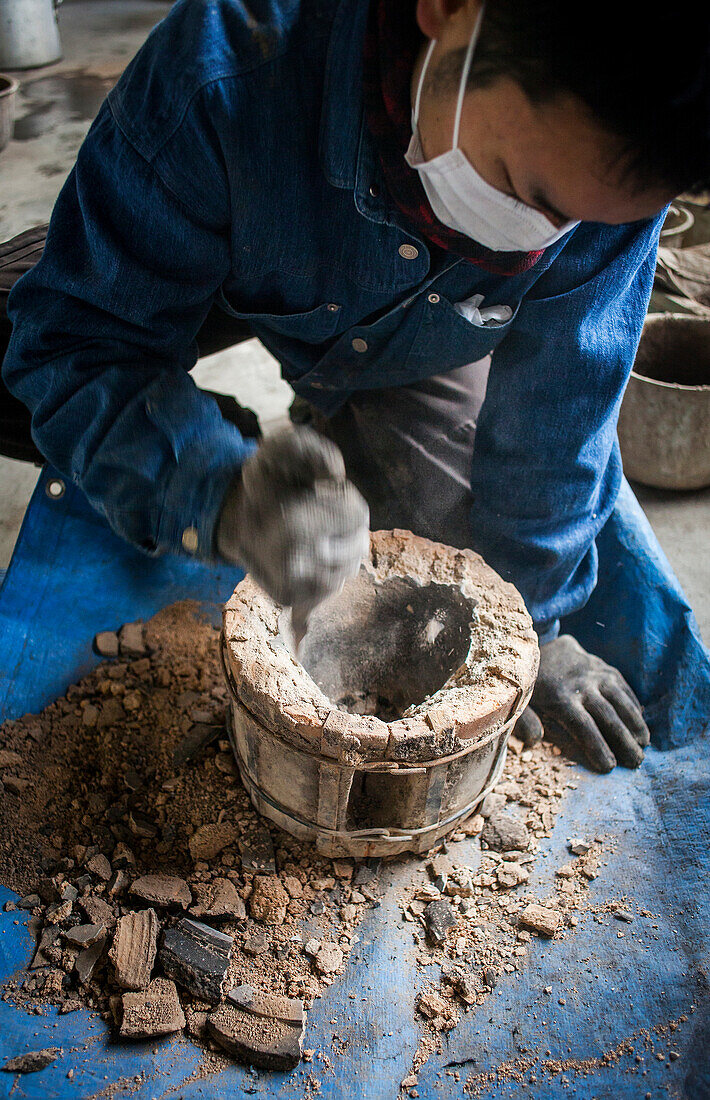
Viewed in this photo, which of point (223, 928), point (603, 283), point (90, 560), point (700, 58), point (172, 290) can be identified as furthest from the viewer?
point (90, 560)

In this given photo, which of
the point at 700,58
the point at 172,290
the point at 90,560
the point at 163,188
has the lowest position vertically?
the point at 90,560

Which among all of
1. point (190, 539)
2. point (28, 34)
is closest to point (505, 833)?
point (190, 539)

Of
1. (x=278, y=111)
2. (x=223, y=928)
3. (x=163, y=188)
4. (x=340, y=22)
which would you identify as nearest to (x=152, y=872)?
(x=223, y=928)

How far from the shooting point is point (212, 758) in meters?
1.74

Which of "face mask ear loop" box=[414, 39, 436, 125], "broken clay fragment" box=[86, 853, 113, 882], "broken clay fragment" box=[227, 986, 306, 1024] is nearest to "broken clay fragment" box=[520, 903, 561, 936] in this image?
"broken clay fragment" box=[227, 986, 306, 1024]

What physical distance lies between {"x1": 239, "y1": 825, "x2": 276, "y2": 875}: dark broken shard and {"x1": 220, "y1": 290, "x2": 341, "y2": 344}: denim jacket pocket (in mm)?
1033

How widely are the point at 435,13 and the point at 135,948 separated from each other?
1.54m

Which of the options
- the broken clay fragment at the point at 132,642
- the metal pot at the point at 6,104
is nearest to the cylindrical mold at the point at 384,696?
→ the broken clay fragment at the point at 132,642

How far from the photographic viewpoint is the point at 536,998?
1483 mm

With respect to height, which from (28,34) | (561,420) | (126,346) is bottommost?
(561,420)

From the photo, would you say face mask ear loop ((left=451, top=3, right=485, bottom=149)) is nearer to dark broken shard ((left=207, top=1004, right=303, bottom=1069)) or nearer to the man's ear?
the man's ear

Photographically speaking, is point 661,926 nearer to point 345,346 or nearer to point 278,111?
point 345,346

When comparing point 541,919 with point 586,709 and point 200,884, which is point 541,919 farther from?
point 200,884

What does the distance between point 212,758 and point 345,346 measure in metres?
0.94
